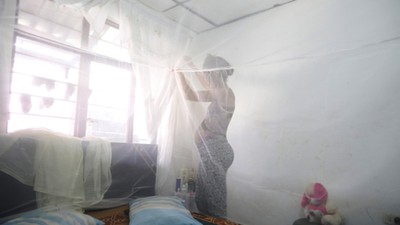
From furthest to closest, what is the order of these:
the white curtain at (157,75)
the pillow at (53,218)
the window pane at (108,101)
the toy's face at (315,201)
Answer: the white curtain at (157,75) → the window pane at (108,101) → the toy's face at (315,201) → the pillow at (53,218)

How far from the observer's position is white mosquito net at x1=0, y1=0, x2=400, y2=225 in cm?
149

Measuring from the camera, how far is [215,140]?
81.3 inches

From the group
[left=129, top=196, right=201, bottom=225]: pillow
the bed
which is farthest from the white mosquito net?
[left=129, top=196, right=201, bottom=225]: pillow

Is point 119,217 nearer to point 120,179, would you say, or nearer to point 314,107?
point 120,179

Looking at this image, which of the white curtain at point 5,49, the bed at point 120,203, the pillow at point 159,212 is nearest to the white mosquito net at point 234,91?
the white curtain at point 5,49

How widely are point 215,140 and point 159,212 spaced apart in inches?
29.1

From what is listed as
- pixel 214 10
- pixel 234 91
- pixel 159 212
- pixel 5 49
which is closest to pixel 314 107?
pixel 234 91

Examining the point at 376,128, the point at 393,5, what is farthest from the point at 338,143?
the point at 393,5

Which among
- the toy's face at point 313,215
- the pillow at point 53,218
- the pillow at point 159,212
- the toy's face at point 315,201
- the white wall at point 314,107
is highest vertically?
the white wall at point 314,107

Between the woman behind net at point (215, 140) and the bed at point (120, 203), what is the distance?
0.15 m

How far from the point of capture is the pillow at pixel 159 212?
1.62 m

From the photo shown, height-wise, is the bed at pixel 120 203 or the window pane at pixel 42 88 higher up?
the window pane at pixel 42 88

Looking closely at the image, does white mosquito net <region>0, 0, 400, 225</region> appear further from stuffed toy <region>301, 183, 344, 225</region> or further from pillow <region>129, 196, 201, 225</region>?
pillow <region>129, 196, 201, 225</region>

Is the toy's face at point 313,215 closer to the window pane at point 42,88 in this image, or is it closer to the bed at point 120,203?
the bed at point 120,203
